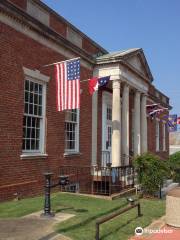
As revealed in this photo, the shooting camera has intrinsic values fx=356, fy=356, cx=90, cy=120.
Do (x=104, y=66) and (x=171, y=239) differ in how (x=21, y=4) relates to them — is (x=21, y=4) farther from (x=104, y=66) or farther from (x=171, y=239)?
(x=171, y=239)

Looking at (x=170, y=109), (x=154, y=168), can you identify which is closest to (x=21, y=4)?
(x=154, y=168)

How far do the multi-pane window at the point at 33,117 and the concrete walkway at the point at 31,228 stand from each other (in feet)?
12.9

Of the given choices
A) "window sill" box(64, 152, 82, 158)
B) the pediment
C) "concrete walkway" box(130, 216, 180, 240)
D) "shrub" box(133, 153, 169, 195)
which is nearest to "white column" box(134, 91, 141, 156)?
the pediment

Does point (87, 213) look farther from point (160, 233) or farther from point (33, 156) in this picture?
point (33, 156)

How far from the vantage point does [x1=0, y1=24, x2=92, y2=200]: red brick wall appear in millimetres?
10797

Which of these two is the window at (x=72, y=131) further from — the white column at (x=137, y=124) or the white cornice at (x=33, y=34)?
the white column at (x=137, y=124)

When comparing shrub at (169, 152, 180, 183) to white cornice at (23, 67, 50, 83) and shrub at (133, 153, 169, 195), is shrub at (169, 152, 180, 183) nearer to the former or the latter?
shrub at (133, 153, 169, 195)

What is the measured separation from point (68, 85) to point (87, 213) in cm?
429

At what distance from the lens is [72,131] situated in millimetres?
15008

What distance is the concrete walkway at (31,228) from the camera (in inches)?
261

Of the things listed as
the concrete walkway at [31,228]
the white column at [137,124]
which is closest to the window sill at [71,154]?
the white column at [137,124]

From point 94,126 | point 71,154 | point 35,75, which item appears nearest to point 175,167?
point 94,126

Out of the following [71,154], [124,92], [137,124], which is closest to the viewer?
[71,154]

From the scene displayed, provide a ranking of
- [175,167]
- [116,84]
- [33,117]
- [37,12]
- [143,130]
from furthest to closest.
Answer: [175,167] < [143,130] < [116,84] < [37,12] < [33,117]
